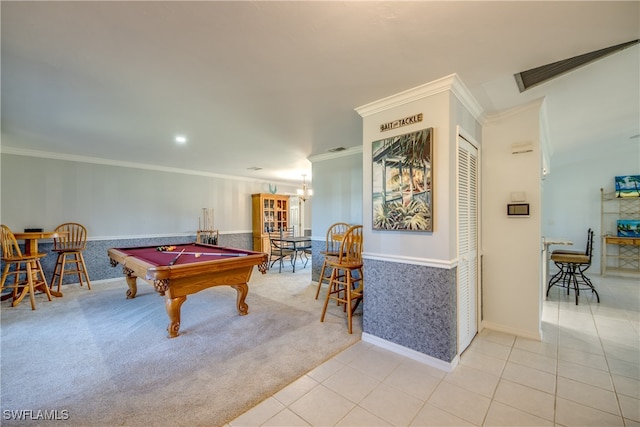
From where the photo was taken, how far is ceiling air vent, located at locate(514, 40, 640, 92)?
6.43 ft

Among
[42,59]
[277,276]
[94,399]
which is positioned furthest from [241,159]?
[94,399]

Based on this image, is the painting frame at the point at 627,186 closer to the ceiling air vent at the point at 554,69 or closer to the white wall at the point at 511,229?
the white wall at the point at 511,229

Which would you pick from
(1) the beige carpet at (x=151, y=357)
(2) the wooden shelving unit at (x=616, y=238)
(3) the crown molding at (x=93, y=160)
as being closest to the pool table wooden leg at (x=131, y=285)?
(1) the beige carpet at (x=151, y=357)

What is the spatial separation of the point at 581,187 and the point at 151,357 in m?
8.77

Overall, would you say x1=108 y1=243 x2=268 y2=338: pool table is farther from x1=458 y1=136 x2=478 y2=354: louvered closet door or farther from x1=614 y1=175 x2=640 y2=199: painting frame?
x1=614 y1=175 x2=640 y2=199: painting frame

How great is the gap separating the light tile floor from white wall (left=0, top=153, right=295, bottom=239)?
5202mm

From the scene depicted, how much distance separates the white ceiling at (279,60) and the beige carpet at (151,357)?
7.88 feet

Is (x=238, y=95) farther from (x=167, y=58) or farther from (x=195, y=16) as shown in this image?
(x=195, y=16)

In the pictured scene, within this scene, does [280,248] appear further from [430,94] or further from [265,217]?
[430,94]

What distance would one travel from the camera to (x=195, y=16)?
57.6 inches

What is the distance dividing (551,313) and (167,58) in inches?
201

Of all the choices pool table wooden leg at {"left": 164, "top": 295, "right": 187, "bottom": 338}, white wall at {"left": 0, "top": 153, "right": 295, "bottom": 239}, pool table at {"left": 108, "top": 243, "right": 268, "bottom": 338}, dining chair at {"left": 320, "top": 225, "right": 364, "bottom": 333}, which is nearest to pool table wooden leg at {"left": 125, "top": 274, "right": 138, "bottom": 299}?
pool table at {"left": 108, "top": 243, "right": 268, "bottom": 338}

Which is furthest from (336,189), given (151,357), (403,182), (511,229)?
(151,357)

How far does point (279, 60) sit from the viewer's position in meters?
1.90
